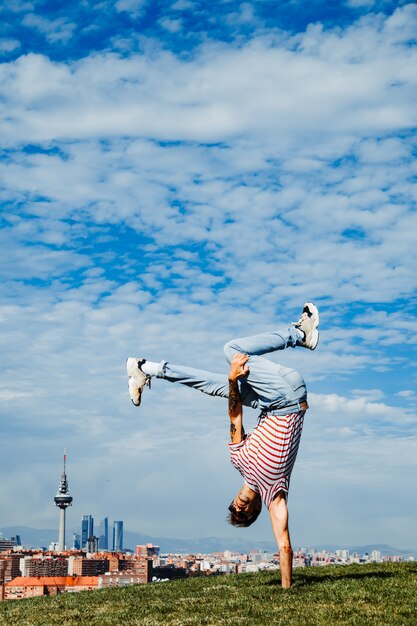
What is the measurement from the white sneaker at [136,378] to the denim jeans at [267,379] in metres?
1.74

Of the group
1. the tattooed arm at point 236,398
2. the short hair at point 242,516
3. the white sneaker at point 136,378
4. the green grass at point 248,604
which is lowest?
the green grass at point 248,604

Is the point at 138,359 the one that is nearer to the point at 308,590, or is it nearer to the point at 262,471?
the point at 262,471

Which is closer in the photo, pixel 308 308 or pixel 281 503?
pixel 281 503

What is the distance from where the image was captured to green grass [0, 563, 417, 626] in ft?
32.2

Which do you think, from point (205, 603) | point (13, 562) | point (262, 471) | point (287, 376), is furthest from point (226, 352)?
point (13, 562)

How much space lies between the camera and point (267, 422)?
1229 centimetres

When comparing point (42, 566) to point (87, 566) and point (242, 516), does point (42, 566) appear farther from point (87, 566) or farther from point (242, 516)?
point (242, 516)

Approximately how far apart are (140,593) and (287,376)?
527 centimetres

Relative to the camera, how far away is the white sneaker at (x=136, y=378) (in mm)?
14234

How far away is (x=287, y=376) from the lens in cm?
1219

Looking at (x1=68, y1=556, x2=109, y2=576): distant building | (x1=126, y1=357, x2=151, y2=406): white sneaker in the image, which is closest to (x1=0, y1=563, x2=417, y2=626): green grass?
(x1=126, y1=357, x2=151, y2=406): white sneaker

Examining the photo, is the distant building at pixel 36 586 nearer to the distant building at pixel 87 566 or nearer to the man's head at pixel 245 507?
the distant building at pixel 87 566

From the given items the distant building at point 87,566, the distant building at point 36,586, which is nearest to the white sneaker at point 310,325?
the distant building at point 36,586

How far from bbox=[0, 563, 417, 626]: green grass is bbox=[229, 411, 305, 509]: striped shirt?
1.64 metres
